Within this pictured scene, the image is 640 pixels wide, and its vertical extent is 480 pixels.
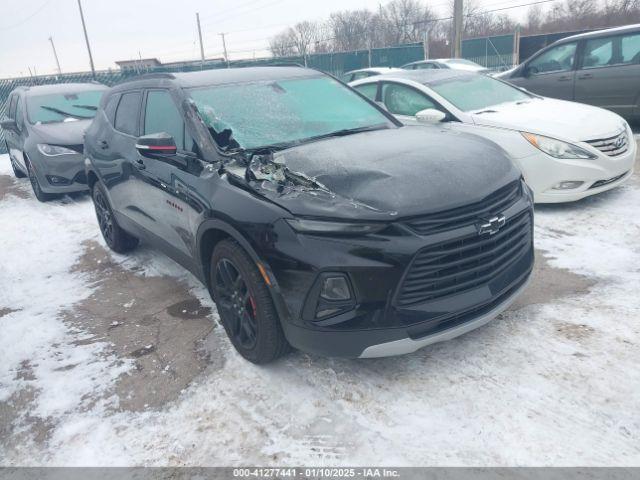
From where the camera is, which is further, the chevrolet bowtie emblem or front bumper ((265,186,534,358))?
the chevrolet bowtie emblem

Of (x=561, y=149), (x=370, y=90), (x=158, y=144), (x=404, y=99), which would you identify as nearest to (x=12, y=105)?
(x=370, y=90)

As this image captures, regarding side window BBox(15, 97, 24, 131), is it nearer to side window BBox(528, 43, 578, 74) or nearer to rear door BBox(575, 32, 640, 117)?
side window BBox(528, 43, 578, 74)

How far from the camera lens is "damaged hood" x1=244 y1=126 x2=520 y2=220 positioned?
2.49 meters

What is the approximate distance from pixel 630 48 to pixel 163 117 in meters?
7.55

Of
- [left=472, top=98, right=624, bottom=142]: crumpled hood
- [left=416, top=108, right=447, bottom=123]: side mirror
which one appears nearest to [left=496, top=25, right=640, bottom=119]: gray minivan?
[left=472, top=98, right=624, bottom=142]: crumpled hood

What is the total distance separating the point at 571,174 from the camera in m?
5.07

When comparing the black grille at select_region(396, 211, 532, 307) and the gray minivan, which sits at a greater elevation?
the gray minivan

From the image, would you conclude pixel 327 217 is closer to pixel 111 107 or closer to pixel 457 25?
pixel 111 107

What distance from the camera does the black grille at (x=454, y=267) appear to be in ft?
7.93

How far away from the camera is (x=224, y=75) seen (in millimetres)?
3979

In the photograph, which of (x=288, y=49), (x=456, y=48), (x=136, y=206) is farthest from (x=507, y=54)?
(x=288, y=49)

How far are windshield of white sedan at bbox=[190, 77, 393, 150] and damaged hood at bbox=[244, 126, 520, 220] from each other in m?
0.29

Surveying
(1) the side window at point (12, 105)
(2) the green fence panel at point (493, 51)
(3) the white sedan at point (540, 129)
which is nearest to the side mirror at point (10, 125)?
(1) the side window at point (12, 105)

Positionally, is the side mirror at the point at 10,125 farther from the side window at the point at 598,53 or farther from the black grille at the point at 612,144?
the side window at the point at 598,53
